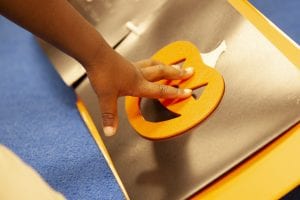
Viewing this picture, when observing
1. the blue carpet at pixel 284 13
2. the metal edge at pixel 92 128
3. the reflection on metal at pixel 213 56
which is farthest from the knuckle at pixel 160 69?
the blue carpet at pixel 284 13

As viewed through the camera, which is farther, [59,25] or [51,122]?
[51,122]

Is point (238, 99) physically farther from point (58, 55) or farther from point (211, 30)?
point (58, 55)

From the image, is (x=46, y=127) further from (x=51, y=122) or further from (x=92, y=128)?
(x=92, y=128)

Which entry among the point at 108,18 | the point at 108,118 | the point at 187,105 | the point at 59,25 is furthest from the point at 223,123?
the point at 108,18

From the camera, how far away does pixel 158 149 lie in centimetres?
67

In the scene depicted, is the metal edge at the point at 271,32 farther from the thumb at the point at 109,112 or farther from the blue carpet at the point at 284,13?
the thumb at the point at 109,112

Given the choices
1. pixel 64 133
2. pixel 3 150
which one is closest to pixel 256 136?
pixel 3 150

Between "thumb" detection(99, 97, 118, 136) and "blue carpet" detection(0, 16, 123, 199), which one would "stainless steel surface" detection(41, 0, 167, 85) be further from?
"thumb" detection(99, 97, 118, 136)

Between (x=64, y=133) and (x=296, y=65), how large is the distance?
57 centimetres

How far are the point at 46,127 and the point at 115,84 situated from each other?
1.55 feet

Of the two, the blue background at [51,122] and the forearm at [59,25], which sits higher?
the forearm at [59,25]

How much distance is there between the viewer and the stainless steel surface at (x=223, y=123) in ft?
1.94

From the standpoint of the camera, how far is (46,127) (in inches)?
37.4

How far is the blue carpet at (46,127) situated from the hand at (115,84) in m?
0.29
